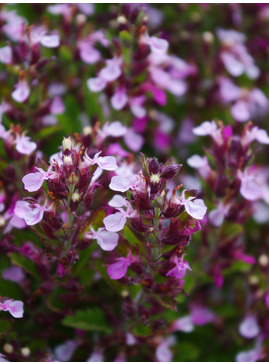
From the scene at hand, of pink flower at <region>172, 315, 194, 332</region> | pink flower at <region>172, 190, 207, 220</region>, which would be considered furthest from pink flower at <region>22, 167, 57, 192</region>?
pink flower at <region>172, 315, 194, 332</region>

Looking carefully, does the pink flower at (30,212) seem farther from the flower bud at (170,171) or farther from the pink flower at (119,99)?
the pink flower at (119,99)

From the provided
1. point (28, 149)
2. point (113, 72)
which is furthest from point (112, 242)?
point (113, 72)

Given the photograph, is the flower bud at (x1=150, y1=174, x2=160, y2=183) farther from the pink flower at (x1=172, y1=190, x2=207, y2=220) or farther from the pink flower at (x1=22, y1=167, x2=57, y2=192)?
the pink flower at (x1=22, y1=167, x2=57, y2=192)

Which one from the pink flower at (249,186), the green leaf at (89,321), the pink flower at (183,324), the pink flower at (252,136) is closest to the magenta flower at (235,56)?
the pink flower at (252,136)

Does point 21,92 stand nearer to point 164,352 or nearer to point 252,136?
point 252,136

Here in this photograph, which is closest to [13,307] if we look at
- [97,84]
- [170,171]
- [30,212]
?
[30,212]

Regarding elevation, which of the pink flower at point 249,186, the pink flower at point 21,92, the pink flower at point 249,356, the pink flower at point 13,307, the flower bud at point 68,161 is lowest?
the pink flower at point 249,356
